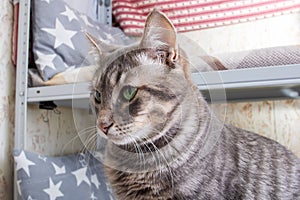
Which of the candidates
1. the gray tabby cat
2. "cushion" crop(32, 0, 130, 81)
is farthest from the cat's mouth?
"cushion" crop(32, 0, 130, 81)

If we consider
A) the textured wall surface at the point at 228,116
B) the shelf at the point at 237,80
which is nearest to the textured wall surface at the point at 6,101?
the textured wall surface at the point at 228,116

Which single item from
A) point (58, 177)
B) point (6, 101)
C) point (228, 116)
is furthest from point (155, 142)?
point (228, 116)

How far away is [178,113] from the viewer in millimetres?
622

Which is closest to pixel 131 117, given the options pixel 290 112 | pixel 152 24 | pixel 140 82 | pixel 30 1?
pixel 140 82

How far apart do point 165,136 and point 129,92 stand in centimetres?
12

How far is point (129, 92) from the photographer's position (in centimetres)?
59

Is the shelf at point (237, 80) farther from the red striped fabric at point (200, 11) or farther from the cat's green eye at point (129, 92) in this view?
the red striped fabric at point (200, 11)

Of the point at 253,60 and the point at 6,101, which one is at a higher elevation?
the point at 253,60

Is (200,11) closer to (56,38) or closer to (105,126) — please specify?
(56,38)

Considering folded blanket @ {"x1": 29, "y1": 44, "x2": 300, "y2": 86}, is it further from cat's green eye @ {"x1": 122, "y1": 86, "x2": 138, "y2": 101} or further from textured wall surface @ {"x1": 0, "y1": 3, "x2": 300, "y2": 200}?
textured wall surface @ {"x1": 0, "y1": 3, "x2": 300, "y2": 200}

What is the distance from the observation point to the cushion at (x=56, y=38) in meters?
1.17

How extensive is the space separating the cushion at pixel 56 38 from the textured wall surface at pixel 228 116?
14 cm

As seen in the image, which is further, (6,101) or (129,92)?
(6,101)

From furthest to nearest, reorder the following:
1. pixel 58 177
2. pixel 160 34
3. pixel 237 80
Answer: pixel 58 177 → pixel 237 80 → pixel 160 34
